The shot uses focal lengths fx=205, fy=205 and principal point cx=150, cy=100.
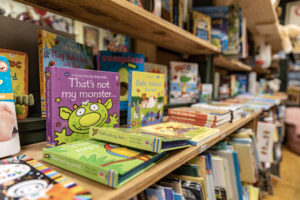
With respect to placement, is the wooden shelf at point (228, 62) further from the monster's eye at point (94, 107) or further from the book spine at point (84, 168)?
the book spine at point (84, 168)

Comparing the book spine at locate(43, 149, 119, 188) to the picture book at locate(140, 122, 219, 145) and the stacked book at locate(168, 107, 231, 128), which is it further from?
the stacked book at locate(168, 107, 231, 128)

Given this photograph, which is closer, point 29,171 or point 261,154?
point 29,171

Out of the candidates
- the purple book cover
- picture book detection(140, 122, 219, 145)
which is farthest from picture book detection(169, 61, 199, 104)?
the purple book cover

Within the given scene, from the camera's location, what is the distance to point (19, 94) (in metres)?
0.74

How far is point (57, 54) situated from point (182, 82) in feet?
3.21

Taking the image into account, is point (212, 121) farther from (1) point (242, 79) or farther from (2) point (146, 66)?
(1) point (242, 79)

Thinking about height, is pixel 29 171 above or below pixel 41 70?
below

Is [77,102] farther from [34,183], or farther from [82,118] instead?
[34,183]

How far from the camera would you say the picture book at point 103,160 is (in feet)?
1.50

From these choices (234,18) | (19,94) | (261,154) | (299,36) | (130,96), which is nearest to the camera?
(19,94)

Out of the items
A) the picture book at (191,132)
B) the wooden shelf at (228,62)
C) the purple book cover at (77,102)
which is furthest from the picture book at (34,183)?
the wooden shelf at (228,62)

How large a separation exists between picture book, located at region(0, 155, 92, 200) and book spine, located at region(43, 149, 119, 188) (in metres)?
0.03

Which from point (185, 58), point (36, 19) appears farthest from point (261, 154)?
point (36, 19)

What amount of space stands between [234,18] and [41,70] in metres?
1.74
